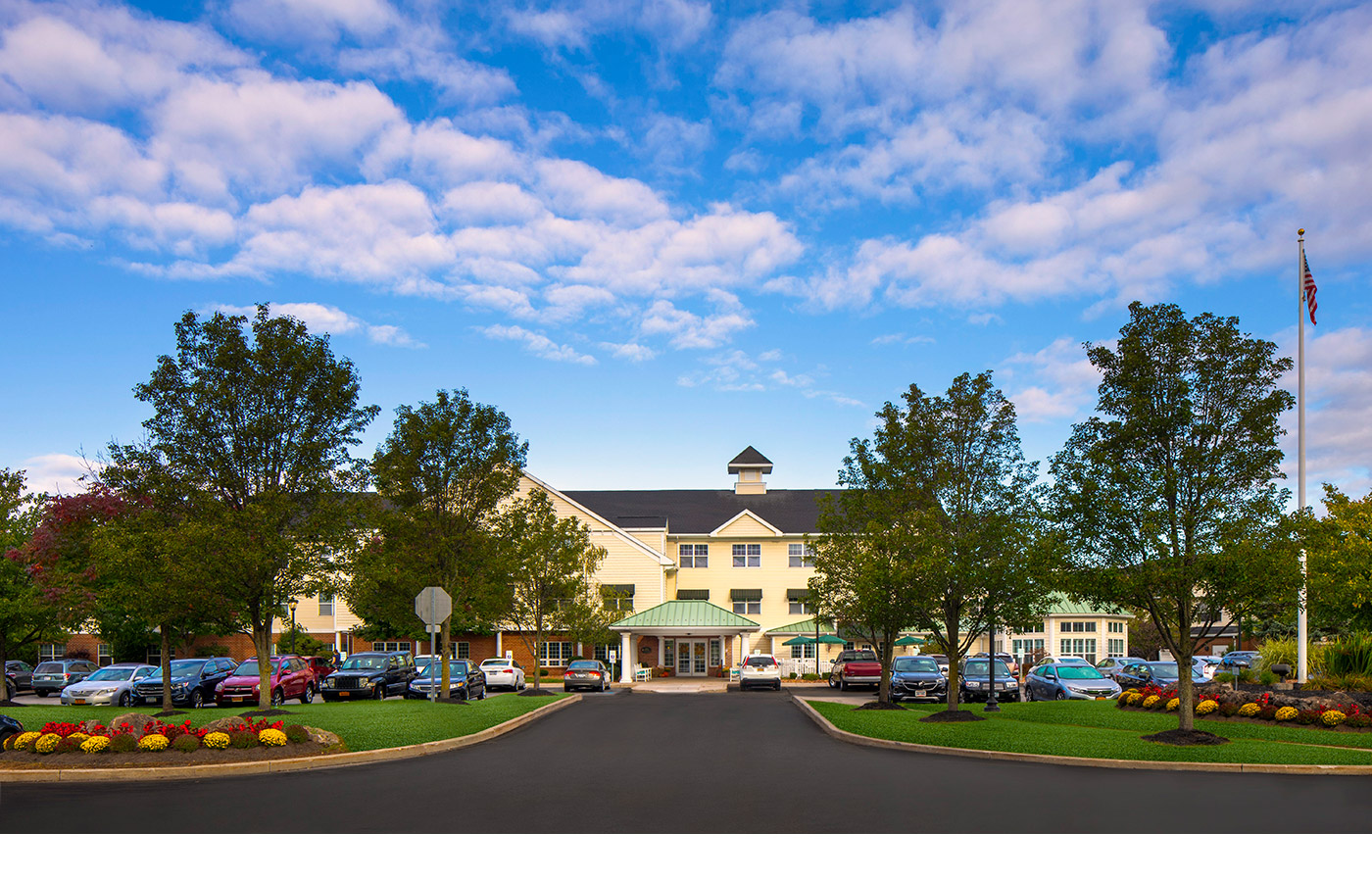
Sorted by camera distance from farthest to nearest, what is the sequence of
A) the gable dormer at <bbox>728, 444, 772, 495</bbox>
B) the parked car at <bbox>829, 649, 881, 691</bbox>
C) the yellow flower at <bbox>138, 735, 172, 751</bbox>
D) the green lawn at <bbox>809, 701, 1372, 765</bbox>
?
the gable dormer at <bbox>728, 444, 772, 495</bbox>, the parked car at <bbox>829, 649, 881, 691</bbox>, the green lawn at <bbox>809, 701, 1372, 765</bbox>, the yellow flower at <bbox>138, 735, 172, 751</bbox>

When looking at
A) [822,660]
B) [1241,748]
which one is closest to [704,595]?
[822,660]

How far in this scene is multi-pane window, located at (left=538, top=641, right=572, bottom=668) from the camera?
54.8 metres

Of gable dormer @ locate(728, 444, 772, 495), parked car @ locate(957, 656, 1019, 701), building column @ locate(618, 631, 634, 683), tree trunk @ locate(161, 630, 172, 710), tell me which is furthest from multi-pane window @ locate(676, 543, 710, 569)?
tree trunk @ locate(161, 630, 172, 710)

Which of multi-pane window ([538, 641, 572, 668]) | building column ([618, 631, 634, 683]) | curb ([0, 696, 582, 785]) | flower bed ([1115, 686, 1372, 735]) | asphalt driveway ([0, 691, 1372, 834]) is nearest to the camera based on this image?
asphalt driveway ([0, 691, 1372, 834])

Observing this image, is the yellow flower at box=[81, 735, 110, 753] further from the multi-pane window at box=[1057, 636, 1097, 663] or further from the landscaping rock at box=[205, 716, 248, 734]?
the multi-pane window at box=[1057, 636, 1097, 663]

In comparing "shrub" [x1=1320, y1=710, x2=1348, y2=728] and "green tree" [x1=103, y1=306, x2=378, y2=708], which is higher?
"green tree" [x1=103, y1=306, x2=378, y2=708]

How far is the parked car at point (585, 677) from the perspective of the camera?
41.9 m

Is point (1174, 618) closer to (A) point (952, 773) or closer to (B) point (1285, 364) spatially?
(B) point (1285, 364)

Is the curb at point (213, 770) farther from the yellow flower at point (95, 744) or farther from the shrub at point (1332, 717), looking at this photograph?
the shrub at point (1332, 717)

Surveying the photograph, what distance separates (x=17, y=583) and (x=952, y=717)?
96.1ft

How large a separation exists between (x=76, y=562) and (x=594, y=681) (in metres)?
20.2

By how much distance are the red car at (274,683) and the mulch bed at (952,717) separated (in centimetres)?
1843

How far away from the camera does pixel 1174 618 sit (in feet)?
58.9

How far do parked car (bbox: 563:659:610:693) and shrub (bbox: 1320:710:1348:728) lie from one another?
28.3m
